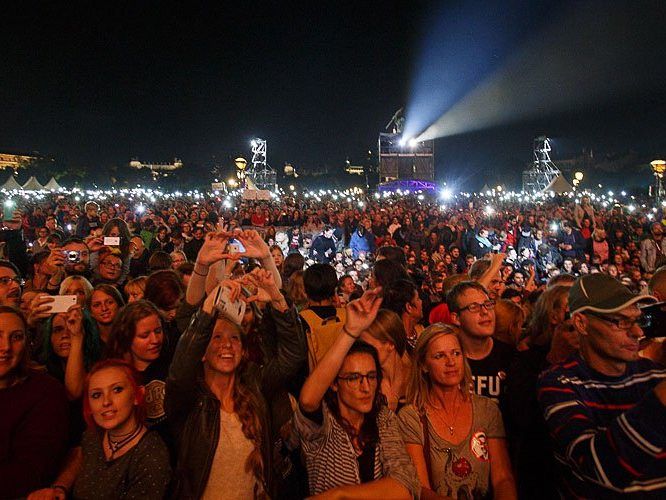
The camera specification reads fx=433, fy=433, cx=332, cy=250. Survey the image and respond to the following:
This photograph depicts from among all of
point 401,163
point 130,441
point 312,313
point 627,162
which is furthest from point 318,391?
point 627,162

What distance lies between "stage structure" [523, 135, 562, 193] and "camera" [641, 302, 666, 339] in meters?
46.9

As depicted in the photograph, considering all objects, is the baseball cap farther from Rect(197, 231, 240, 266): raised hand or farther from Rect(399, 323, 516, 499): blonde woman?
Rect(197, 231, 240, 266): raised hand

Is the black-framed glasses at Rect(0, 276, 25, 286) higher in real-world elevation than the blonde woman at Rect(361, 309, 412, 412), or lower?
higher

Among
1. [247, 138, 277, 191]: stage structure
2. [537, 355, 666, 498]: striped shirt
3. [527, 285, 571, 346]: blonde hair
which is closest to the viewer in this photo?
[537, 355, 666, 498]: striped shirt

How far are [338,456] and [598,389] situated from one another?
1304mm

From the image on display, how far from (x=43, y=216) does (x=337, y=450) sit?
18039 millimetres

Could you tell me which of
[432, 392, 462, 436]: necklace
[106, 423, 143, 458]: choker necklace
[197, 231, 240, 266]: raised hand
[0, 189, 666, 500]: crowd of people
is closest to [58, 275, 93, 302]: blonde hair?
[0, 189, 666, 500]: crowd of people

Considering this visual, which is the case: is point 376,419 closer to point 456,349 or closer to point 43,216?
point 456,349

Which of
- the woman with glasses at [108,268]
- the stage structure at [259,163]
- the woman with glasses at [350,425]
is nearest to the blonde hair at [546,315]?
the woman with glasses at [350,425]

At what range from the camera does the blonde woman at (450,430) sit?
242 cm

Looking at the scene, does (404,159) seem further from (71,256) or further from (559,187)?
(71,256)

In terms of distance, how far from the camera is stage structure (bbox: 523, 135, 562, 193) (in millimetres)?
45938

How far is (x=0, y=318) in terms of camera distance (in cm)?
255

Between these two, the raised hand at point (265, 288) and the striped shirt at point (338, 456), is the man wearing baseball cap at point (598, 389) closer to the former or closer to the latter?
the striped shirt at point (338, 456)
